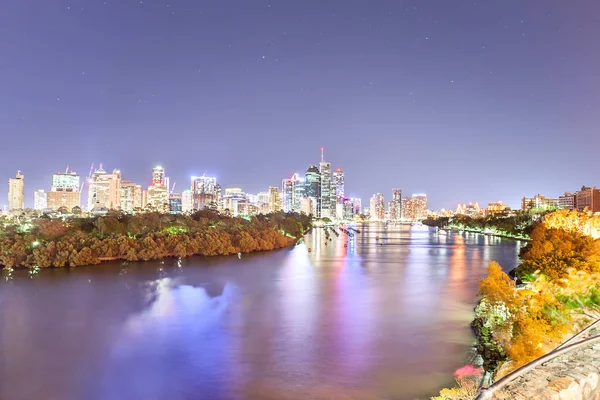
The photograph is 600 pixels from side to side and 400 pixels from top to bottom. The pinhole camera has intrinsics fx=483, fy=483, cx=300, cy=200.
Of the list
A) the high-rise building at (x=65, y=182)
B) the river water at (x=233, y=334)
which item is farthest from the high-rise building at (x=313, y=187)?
the river water at (x=233, y=334)

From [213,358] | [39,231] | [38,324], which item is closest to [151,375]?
[213,358]

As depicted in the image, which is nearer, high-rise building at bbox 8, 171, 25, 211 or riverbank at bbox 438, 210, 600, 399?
riverbank at bbox 438, 210, 600, 399

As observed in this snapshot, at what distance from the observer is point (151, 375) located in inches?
353

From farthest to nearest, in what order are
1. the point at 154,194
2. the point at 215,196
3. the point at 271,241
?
1. the point at 215,196
2. the point at 154,194
3. the point at 271,241

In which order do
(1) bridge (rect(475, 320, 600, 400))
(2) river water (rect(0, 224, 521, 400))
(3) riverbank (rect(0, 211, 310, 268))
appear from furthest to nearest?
(3) riverbank (rect(0, 211, 310, 268)), (2) river water (rect(0, 224, 521, 400)), (1) bridge (rect(475, 320, 600, 400))

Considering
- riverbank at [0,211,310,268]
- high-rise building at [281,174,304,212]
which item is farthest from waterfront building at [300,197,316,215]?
riverbank at [0,211,310,268]

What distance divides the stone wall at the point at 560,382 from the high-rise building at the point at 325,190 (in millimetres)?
118772

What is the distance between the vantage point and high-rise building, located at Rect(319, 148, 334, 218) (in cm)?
12594

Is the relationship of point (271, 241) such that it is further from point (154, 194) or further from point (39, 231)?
point (154, 194)

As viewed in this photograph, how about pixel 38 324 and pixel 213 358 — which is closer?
pixel 213 358

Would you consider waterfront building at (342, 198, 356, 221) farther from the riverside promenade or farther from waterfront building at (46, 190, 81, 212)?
the riverside promenade

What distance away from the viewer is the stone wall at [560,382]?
3557mm

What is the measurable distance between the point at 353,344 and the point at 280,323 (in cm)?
260

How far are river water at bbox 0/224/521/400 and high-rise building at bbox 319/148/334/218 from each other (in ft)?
342
